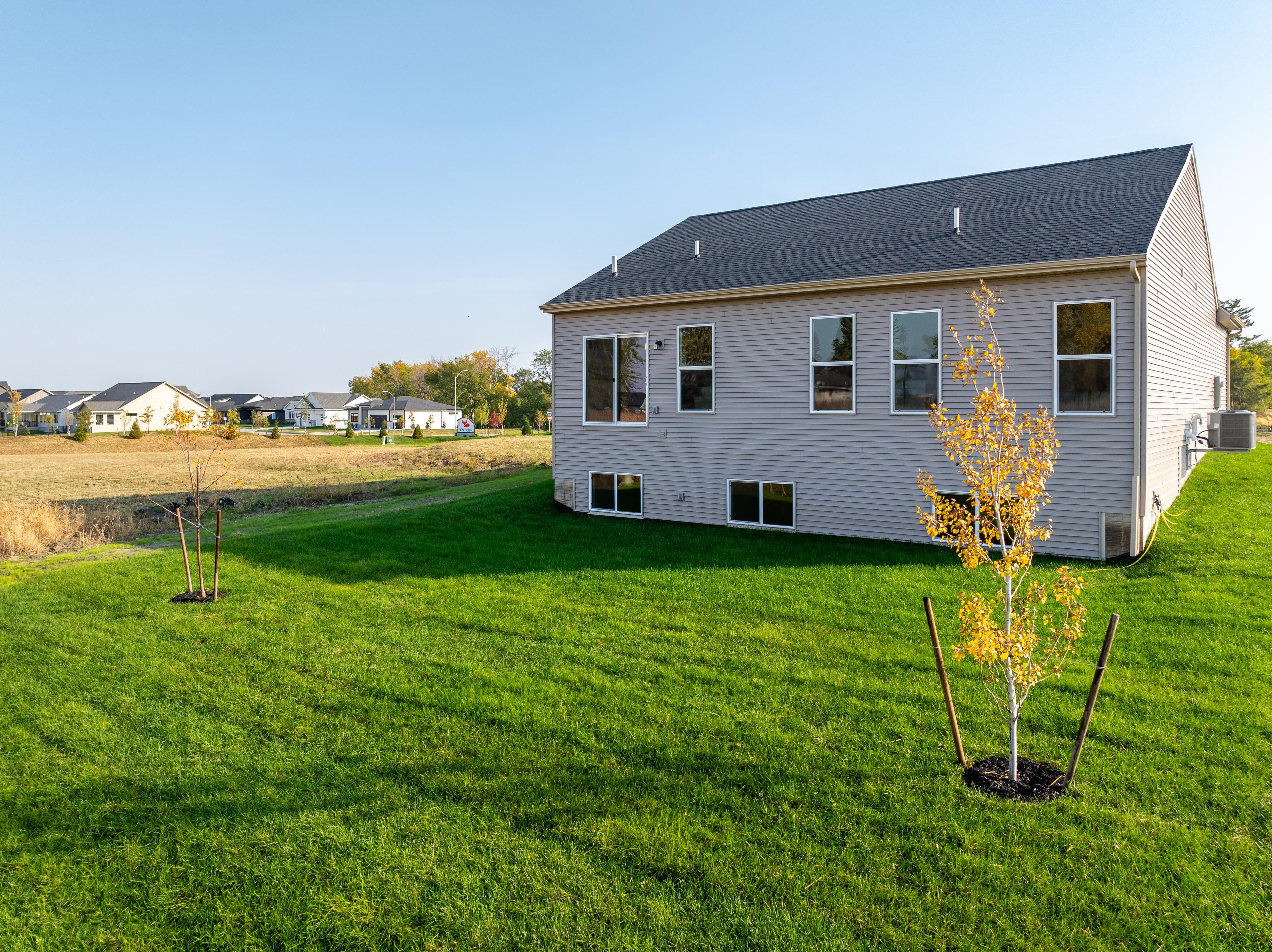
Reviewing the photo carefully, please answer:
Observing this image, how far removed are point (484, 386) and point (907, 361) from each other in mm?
72128

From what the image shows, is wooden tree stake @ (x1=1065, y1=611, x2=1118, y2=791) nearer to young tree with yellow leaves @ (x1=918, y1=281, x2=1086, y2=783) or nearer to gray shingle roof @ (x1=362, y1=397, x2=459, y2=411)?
young tree with yellow leaves @ (x1=918, y1=281, x2=1086, y2=783)

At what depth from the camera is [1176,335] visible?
1101 cm

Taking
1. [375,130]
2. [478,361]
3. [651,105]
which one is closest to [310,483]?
[375,130]

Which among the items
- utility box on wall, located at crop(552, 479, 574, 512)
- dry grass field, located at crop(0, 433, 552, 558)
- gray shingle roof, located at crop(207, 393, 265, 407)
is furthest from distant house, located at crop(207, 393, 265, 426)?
utility box on wall, located at crop(552, 479, 574, 512)

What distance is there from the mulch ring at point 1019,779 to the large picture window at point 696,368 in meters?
8.56

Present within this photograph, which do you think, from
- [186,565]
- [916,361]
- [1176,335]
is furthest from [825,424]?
[186,565]

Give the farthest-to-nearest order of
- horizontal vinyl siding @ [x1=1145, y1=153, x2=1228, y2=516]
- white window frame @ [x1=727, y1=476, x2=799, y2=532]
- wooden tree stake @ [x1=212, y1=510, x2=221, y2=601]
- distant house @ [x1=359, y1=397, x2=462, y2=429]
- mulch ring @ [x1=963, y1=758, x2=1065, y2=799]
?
1. distant house @ [x1=359, y1=397, x2=462, y2=429]
2. white window frame @ [x1=727, y1=476, x2=799, y2=532]
3. horizontal vinyl siding @ [x1=1145, y1=153, x2=1228, y2=516]
4. wooden tree stake @ [x1=212, y1=510, x2=221, y2=601]
5. mulch ring @ [x1=963, y1=758, x2=1065, y2=799]

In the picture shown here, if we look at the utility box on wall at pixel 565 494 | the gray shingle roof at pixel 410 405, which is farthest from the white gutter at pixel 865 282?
the gray shingle roof at pixel 410 405

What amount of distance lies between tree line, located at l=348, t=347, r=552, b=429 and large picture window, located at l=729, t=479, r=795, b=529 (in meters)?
51.8

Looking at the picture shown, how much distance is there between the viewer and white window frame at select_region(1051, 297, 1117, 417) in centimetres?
922

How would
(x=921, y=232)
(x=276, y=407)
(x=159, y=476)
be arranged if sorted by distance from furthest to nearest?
(x=276, y=407) < (x=159, y=476) < (x=921, y=232)

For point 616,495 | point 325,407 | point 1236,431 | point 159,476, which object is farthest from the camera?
point 325,407

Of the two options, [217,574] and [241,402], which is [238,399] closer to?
[241,402]

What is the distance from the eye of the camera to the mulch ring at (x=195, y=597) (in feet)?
27.4
